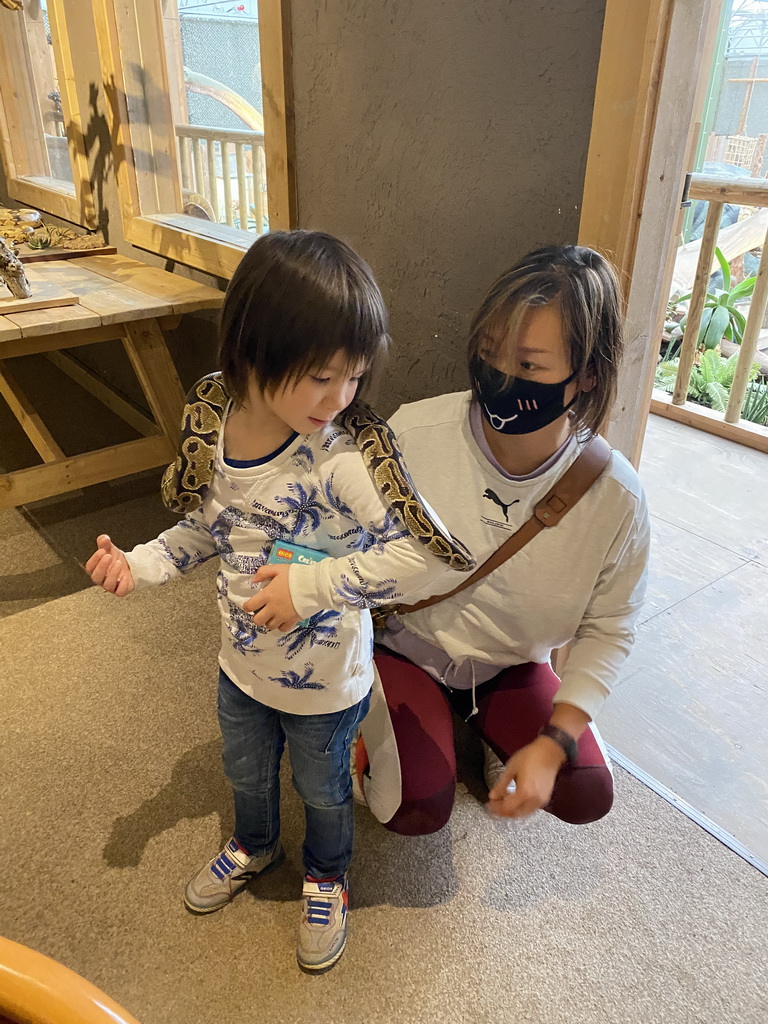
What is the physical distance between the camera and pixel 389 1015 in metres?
1.18

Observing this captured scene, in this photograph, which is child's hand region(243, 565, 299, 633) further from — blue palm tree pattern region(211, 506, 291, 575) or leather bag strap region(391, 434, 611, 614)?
leather bag strap region(391, 434, 611, 614)

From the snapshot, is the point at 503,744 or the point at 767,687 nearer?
the point at 503,744

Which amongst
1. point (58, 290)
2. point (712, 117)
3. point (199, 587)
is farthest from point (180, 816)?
point (712, 117)

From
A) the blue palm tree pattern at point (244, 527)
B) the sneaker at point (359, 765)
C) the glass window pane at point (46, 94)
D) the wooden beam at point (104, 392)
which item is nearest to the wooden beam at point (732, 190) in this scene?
the wooden beam at point (104, 392)

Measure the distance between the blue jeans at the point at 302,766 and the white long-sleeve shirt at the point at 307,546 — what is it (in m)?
0.05

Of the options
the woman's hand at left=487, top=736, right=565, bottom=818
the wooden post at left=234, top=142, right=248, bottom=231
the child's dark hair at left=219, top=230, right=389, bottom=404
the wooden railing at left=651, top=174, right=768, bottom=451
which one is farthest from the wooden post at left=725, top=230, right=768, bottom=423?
the wooden post at left=234, top=142, right=248, bottom=231

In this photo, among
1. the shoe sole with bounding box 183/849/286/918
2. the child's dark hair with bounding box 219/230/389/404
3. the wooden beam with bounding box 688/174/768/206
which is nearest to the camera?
the child's dark hair with bounding box 219/230/389/404

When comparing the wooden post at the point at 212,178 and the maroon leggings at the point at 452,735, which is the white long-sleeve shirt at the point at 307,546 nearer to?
the maroon leggings at the point at 452,735

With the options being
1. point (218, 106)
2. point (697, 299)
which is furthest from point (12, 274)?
point (697, 299)

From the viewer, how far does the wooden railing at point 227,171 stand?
4.80 meters

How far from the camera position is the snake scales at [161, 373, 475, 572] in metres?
0.89

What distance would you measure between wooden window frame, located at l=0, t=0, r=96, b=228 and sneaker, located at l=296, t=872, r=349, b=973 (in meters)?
2.91

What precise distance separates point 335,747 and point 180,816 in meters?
0.56

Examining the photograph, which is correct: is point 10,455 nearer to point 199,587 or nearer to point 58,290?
point 58,290
